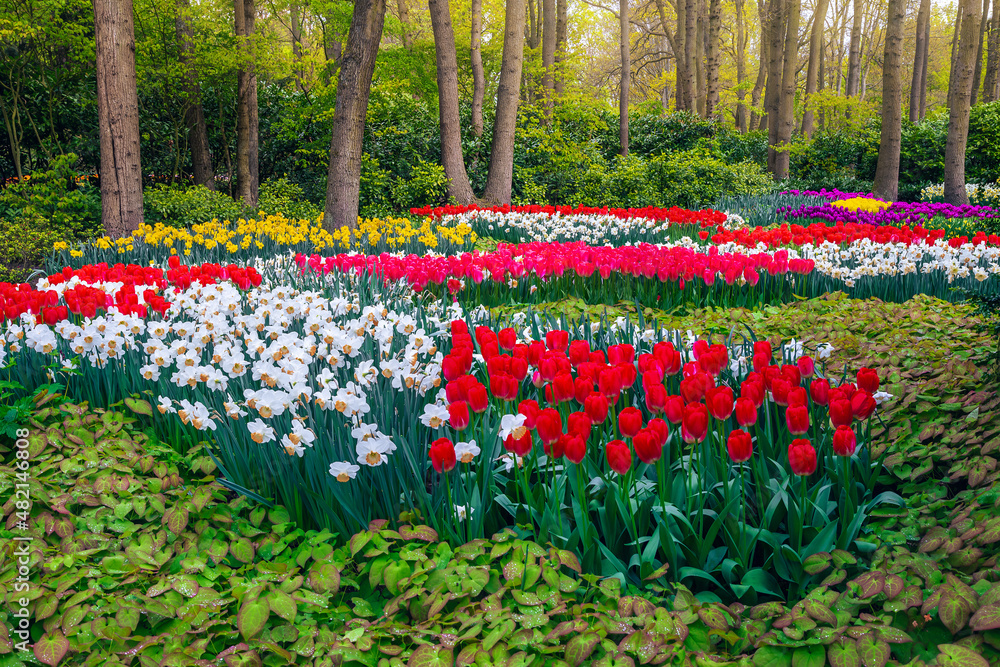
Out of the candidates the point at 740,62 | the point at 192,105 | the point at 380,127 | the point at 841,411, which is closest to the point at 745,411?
the point at 841,411

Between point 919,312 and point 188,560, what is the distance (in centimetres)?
452

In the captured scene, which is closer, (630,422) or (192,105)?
(630,422)

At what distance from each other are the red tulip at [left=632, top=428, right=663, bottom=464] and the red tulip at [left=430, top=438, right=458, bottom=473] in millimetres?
525

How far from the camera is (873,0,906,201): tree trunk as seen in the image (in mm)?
12227

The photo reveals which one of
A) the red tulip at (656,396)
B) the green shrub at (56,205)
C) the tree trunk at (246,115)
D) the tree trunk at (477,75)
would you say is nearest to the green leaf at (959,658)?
the red tulip at (656,396)

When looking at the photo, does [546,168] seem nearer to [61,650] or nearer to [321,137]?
[321,137]

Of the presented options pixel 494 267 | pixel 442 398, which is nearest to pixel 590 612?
pixel 442 398

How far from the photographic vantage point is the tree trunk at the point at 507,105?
41.8 ft

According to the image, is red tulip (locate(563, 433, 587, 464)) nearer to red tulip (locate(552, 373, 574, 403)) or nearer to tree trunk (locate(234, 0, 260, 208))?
red tulip (locate(552, 373, 574, 403))

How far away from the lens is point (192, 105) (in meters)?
13.7

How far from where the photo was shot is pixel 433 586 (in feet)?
6.22

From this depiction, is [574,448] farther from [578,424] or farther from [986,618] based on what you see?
[986,618]

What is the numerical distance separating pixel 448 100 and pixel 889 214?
778 cm

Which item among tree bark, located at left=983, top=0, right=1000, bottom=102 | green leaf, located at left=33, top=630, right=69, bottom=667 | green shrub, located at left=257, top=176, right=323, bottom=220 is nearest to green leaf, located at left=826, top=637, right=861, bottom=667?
green leaf, located at left=33, top=630, right=69, bottom=667
